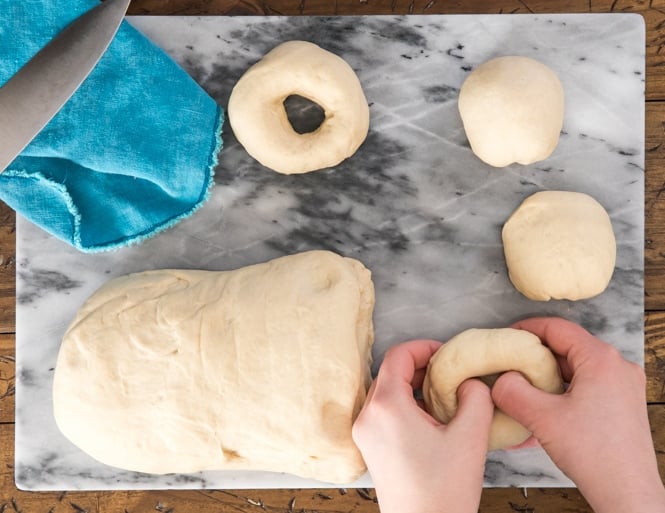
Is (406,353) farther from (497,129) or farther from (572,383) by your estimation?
(497,129)

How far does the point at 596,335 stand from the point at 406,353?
35cm

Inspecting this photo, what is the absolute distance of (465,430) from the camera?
100 cm

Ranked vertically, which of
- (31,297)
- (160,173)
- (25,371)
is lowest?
(25,371)

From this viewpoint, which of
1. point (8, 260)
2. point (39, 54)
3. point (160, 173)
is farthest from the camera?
point (8, 260)

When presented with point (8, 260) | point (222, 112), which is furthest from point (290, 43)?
point (8, 260)

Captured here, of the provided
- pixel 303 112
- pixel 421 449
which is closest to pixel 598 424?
pixel 421 449

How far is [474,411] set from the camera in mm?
1014

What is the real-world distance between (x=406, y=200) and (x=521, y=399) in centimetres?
38

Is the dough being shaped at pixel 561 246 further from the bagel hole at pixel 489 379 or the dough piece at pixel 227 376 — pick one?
the dough piece at pixel 227 376

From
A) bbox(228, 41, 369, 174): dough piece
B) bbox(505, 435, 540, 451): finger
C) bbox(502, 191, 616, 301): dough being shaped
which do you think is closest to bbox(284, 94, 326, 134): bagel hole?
bbox(228, 41, 369, 174): dough piece

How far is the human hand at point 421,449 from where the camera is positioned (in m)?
0.96

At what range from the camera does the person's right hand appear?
39.0 inches

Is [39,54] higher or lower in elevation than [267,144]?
higher

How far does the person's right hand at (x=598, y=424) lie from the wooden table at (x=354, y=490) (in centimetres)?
21
